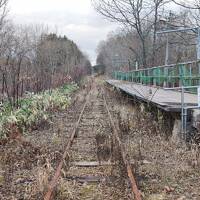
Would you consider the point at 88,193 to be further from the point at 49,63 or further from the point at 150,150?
the point at 49,63

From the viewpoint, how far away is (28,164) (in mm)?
8414

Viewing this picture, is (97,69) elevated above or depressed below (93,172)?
above

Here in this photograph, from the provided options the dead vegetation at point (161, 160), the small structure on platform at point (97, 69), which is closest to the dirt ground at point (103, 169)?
the dead vegetation at point (161, 160)

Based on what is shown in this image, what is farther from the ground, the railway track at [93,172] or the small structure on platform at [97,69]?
the small structure on platform at [97,69]

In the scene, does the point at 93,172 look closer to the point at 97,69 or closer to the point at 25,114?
the point at 25,114

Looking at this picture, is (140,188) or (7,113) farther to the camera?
(7,113)

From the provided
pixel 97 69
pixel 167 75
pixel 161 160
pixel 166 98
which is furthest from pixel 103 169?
pixel 97 69

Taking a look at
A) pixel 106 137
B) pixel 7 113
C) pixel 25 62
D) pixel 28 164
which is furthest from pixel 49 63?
pixel 28 164

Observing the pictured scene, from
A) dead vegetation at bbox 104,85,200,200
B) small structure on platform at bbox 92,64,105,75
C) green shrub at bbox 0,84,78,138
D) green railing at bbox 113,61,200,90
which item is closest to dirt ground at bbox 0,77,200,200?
dead vegetation at bbox 104,85,200,200

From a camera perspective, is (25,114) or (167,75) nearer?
(25,114)

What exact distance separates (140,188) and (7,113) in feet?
23.5

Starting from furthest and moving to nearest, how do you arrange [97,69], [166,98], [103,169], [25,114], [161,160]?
[97,69], [166,98], [25,114], [161,160], [103,169]

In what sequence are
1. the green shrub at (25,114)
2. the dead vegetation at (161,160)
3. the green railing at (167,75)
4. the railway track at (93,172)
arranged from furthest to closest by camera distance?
the green railing at (167,75) → the green shrub at (25,114) → the dead vegetation at (161,160) → the railway track at (93,172)

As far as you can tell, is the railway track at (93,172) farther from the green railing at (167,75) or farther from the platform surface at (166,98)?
the green railing at (167,75)
